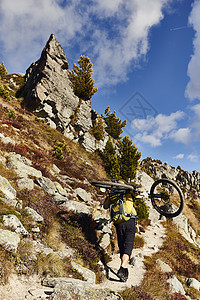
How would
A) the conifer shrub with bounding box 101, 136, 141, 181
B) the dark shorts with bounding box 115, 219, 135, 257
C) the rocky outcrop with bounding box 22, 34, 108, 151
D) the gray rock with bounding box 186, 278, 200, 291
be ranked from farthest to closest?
1. the rocky outcrop with bounding box 22, 34, 108, 151
2. the conifer shrub with bounding box 101, 136, 141, 181
3. the gray rock with bounding box 186, 278, 200, 291
4. the dark shorts with bounding box 115, 219, 135, 257

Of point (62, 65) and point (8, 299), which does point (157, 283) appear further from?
point (62, 65)

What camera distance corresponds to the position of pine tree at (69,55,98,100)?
120ft

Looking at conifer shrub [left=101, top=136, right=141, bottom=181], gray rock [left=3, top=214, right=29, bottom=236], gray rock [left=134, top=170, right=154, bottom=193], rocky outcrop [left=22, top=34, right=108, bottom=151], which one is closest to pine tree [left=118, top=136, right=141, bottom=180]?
conifer shrub [left=101, top=136, right=141, bottom=181]

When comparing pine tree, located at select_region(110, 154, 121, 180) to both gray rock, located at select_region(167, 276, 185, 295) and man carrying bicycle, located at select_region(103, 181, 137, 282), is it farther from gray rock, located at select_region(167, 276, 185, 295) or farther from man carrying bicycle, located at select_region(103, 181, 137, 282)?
man carrying bicycle, located at select_region(103, 181, 137, 282)

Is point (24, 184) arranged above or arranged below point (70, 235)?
above

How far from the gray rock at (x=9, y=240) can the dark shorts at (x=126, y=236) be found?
3.06m

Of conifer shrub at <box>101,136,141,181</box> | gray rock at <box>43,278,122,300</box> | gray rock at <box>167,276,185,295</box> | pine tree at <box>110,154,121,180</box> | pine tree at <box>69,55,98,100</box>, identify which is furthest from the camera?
pine tree at <box>69,55,98,100</box>

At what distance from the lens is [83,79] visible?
3684cm

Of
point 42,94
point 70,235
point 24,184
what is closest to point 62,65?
point 42,94

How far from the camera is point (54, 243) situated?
15.9ft

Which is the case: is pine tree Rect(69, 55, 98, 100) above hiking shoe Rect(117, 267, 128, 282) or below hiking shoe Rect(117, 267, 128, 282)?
above

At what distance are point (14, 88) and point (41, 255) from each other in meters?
39.0

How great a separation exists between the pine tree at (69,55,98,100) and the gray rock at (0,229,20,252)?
3707cm

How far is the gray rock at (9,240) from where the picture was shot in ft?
10.6
